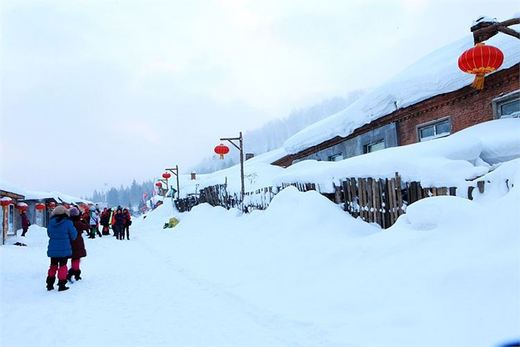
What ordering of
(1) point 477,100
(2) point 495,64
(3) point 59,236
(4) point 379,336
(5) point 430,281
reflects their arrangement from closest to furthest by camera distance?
(4) point 379,336, (5) point 430,281, (2) point 495,64, (3) point 59,236, (1) point 477,100

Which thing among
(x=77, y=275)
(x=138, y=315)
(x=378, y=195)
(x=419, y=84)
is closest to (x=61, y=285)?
(x=77, y=275)

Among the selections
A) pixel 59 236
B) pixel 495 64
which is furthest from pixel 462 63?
pixel 59 236

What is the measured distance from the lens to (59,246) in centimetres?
692

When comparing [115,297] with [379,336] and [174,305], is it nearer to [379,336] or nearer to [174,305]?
[174,305]

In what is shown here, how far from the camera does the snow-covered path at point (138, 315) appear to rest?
13.5 feet

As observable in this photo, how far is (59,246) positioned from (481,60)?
7582mm

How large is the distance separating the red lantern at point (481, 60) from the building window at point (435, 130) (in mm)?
5397

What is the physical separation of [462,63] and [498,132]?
3143 mm

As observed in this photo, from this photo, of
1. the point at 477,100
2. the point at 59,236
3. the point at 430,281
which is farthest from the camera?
the point at 477,100

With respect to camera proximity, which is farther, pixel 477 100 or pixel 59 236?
pixel 477 100

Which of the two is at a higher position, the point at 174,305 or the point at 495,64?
the point at 495,64

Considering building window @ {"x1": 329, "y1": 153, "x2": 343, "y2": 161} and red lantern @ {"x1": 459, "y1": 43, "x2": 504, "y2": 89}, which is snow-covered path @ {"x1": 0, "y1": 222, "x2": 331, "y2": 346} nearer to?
red lantern @ {"x1": 459, "y1": 43, "x2": 504, "y2": 89}

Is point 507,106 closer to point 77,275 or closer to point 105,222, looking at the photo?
point 77,275

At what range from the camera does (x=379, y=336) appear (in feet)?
12.3
